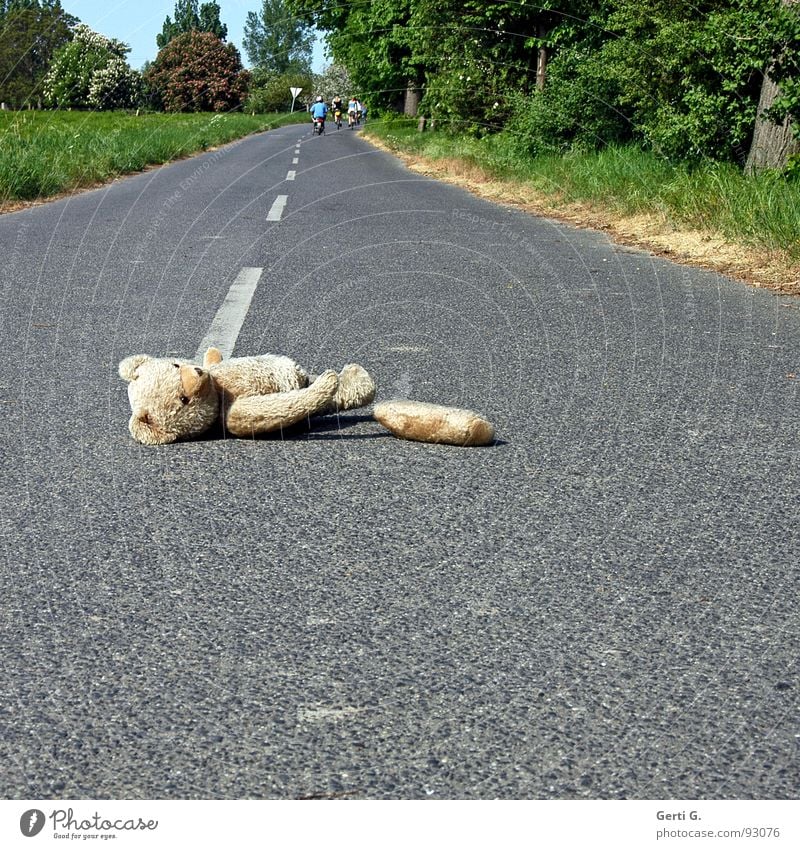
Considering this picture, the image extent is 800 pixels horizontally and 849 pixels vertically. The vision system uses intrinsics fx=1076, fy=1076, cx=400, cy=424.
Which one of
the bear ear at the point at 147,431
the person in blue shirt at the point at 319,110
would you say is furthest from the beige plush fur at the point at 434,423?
the person in blue shirt at the point at 319,110

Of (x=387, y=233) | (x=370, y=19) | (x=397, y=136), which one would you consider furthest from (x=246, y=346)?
(x=397, y=136)

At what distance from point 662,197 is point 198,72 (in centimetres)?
927

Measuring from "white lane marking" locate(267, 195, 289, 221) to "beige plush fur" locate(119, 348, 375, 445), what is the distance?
8557 mm

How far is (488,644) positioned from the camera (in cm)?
247

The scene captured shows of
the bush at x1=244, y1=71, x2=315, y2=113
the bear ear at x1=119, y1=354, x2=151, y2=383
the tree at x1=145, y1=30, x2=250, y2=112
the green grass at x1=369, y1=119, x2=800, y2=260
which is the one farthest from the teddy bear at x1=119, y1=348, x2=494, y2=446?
the bush at x1=244, y1=71, x2=315, y2=113

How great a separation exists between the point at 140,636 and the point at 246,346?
3.33 metres

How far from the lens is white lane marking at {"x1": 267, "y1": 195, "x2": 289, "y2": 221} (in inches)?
491

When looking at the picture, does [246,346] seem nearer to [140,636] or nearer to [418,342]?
[418,342]

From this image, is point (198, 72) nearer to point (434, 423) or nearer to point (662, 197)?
point (662, 197)

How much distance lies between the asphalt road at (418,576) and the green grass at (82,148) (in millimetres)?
10539

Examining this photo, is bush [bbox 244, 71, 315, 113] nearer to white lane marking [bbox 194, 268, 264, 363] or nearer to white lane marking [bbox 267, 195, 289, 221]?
white lane marking [bbox 267, 195, 289, 221]

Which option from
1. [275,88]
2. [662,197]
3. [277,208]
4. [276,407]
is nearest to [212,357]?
[276,407]

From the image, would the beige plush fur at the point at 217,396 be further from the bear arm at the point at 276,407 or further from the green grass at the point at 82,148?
the green grass at the point at 82,148

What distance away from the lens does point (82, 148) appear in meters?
20.2
